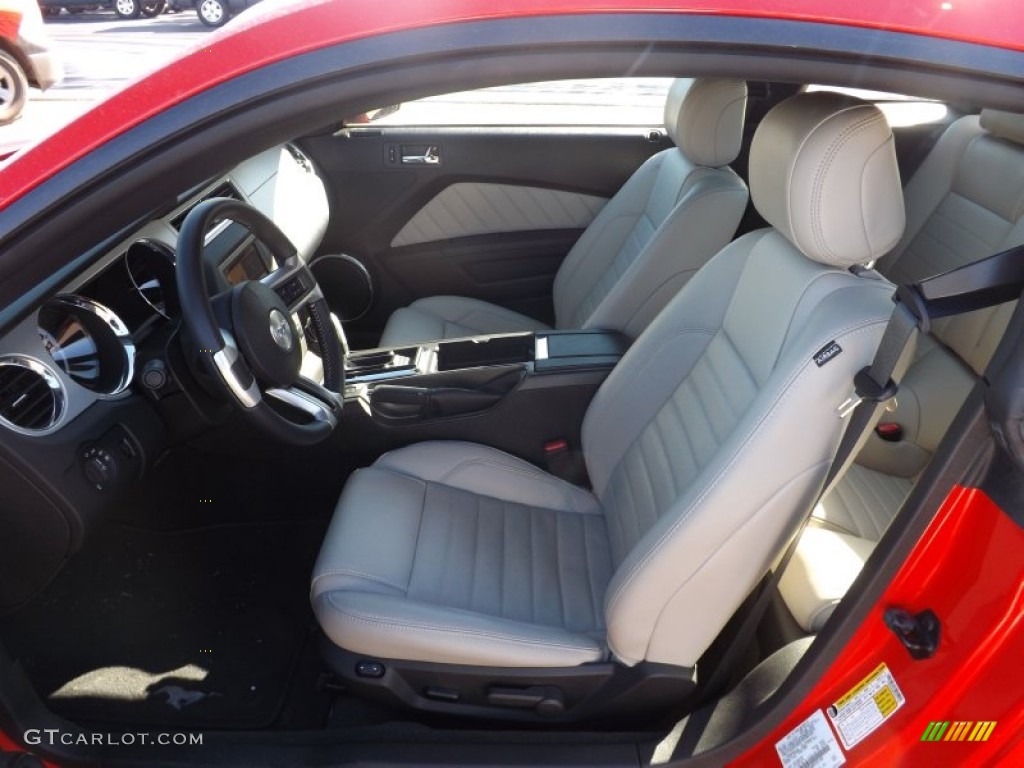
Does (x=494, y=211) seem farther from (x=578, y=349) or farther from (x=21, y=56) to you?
(x=21, y=56)

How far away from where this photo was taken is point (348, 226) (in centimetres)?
328

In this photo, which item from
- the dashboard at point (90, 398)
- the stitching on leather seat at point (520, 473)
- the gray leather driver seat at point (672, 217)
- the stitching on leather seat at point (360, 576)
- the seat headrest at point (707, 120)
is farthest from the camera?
the gray leather driver seat at point (672, 217)

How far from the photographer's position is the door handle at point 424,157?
3186mm

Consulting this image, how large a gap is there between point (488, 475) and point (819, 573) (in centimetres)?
72

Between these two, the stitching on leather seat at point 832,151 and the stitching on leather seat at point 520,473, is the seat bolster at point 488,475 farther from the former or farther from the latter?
the stitching on leather seat at point 832,151

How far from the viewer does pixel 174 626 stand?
2.01 metres

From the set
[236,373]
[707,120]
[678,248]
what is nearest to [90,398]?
[236,373]

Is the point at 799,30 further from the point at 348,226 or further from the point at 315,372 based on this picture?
the point at 348,226

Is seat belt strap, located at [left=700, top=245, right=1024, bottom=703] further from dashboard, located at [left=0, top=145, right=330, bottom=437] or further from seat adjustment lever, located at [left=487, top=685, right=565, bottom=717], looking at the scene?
dashboard, located at [left=0, top=145, right=330, bottom=437]

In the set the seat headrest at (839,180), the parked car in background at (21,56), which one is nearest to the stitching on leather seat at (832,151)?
the seat headrest at (839,180)

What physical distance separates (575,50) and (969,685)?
2.89ft

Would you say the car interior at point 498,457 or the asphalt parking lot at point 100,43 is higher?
the car interior at point 498,457

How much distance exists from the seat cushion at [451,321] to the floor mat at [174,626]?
2.51 feet

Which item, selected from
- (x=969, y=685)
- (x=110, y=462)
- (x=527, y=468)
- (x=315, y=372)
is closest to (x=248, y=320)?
(x=110, y=462)
